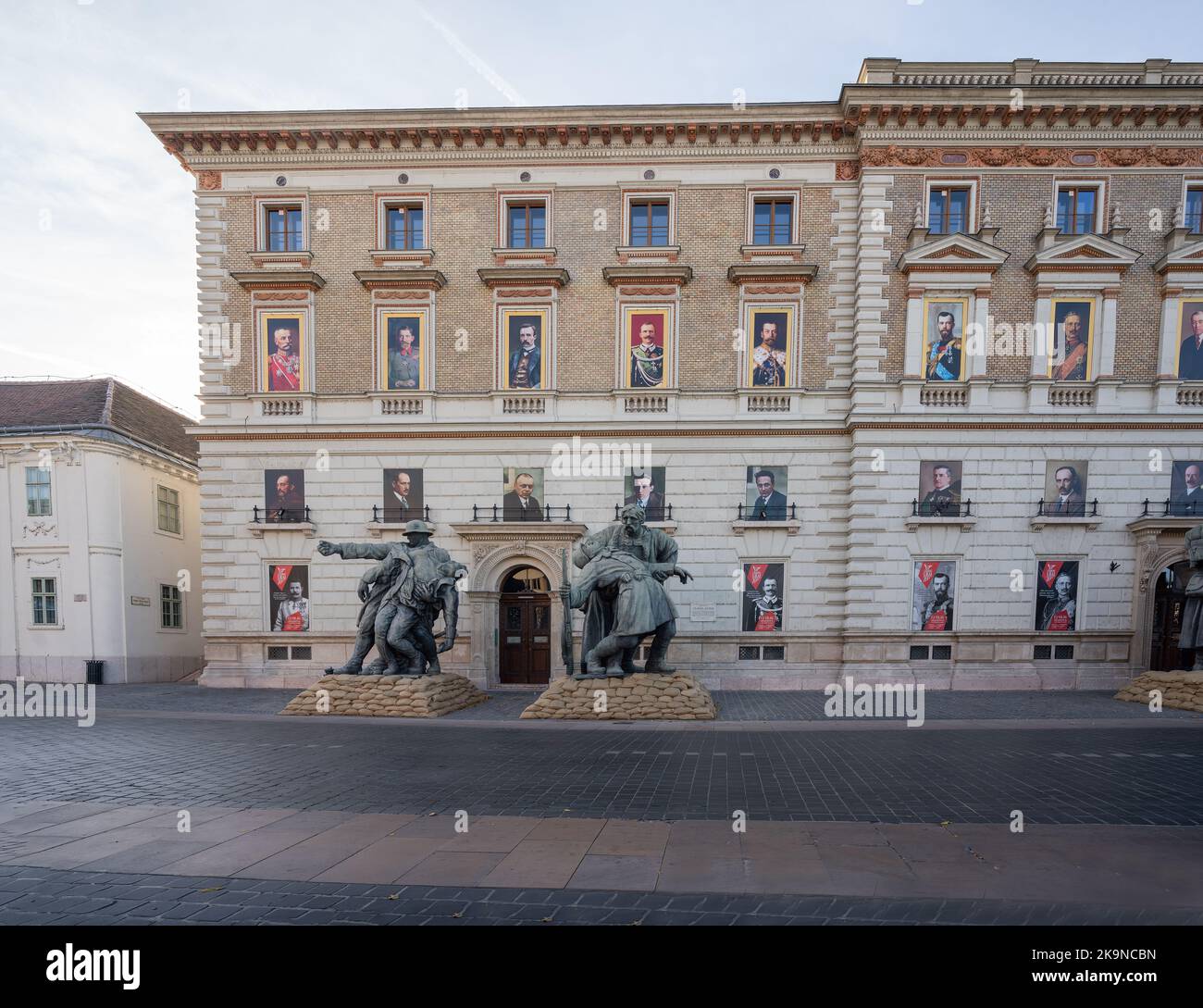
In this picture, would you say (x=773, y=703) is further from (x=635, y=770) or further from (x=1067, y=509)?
(x=1067, y=509)

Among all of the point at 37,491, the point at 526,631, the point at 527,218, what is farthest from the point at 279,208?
the point at 526,631

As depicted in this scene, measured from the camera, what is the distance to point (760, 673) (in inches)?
703

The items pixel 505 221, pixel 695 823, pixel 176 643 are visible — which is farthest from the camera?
pixel 176 643

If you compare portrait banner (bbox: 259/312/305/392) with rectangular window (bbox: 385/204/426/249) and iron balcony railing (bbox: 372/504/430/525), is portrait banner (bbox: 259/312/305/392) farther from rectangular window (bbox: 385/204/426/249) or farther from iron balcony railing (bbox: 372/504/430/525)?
iron balcony railing (bbox: 372/504/430/525)

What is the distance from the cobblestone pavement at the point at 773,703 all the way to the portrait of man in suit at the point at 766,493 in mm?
5329

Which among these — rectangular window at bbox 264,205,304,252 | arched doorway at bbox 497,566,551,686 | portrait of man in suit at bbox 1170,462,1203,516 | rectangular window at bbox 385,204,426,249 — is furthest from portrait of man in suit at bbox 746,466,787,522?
rectangular window at bbox 264,205,304,252

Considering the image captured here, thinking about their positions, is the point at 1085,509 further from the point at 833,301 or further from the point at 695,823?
the point at 695,823

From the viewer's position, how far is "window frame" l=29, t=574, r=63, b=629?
19.9 meters

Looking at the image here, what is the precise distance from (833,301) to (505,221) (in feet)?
35.5

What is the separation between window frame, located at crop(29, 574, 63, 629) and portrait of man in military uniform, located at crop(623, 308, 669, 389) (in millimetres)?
20763

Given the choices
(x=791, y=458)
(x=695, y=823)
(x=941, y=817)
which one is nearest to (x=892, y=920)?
(x=695, y=823)

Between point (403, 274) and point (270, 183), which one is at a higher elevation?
point (270, 183)

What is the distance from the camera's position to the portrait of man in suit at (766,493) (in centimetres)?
1820

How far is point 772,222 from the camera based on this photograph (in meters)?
18.7
